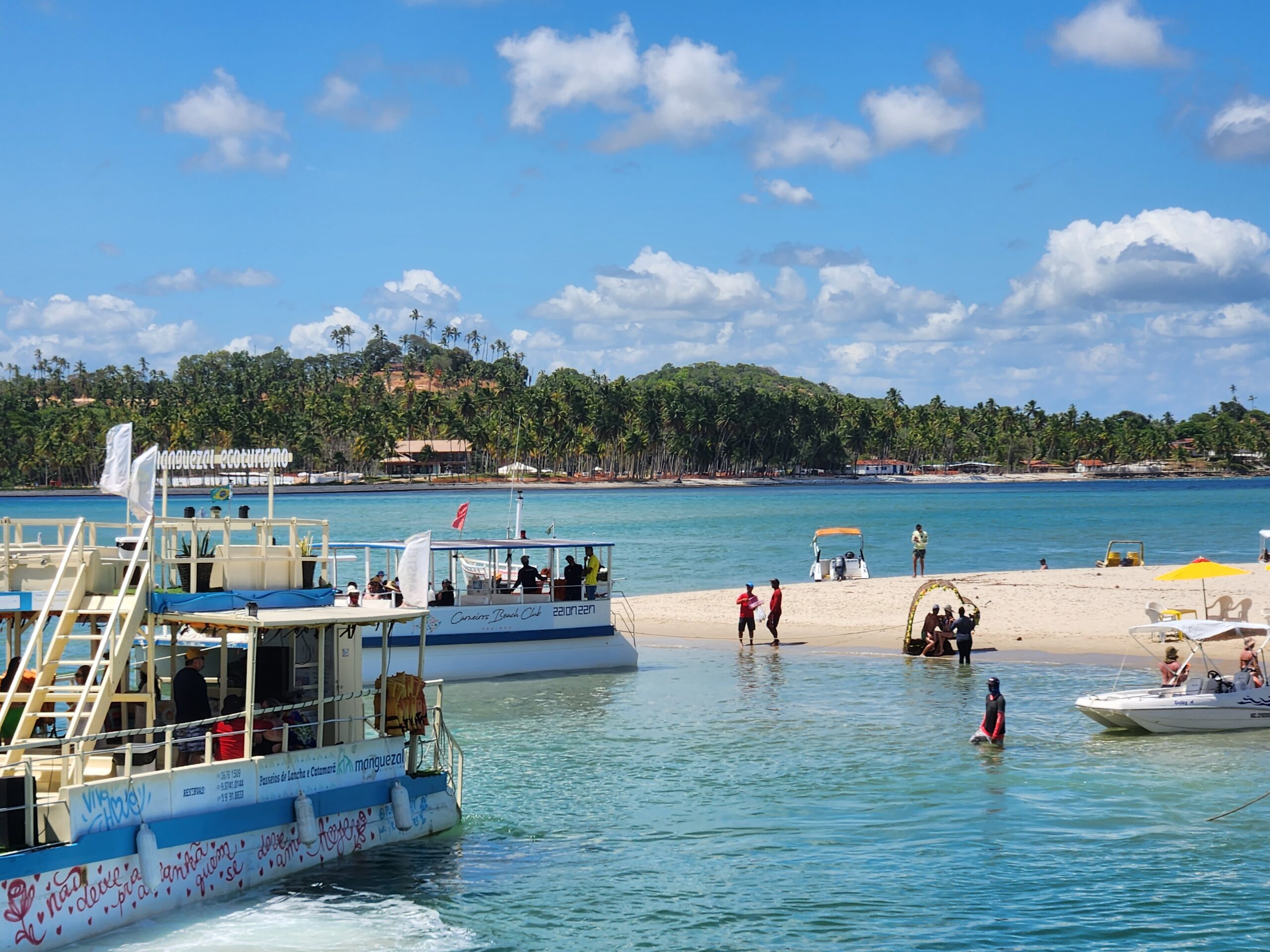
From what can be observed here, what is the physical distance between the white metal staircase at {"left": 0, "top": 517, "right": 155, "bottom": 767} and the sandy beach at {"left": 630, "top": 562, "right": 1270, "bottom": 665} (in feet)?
80.9

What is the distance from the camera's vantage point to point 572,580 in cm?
3262

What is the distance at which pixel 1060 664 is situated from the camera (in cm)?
3253

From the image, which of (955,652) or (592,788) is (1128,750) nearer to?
(592,788)

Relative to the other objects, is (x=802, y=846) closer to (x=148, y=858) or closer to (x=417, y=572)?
(x=417, y=572)

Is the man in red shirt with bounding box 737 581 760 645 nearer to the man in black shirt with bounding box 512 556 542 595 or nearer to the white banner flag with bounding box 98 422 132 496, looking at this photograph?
the man in black shirt with bounding box 512 556 542 595

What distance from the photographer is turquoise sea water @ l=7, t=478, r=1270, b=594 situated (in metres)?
69.2

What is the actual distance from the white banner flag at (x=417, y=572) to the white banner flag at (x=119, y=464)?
3552mm

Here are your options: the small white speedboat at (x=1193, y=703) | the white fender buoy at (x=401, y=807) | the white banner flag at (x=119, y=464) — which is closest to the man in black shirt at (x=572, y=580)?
the small white speedboat at (x=1193, y=703)

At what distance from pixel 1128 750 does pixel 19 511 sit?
152m

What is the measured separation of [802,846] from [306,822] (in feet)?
21.7

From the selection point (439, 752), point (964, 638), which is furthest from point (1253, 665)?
point (439, 752)

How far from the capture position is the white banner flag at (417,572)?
53.9 feet

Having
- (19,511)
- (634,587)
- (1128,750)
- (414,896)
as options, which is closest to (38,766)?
(414,896)

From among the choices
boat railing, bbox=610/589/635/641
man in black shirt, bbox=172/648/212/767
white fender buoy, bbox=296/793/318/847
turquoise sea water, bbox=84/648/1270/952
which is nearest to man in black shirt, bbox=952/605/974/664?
turquoise sea water, bbox=84/648/1270/952
